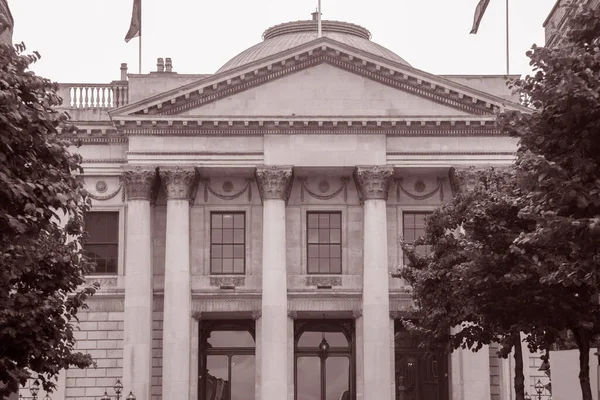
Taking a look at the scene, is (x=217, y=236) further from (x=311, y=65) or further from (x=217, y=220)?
(x=311, y=65)

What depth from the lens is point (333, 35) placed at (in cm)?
7294

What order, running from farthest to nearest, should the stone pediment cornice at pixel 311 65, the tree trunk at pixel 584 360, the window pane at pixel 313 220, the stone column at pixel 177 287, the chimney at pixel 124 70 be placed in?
1. the chimney at pixel 124 70
2. the window pane at pixel 313 220
3. the stone pediment cornice at pixel 311 65
4. the stone column at pixel 177 287
5. the tree trunk at pixel 584 360

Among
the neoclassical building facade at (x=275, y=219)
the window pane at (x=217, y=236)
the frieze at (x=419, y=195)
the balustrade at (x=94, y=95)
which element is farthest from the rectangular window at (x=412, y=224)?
the balustrade at (x=94, y=95)

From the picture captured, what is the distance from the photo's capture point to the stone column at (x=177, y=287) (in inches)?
2015

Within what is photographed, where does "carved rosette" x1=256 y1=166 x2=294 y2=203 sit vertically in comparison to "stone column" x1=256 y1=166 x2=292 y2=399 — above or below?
above

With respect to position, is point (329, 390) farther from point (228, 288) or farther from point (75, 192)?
point (75, 192)

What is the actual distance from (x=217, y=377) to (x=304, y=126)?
38.2 feet

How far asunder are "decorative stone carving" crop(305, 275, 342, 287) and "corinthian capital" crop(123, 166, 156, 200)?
782 cm

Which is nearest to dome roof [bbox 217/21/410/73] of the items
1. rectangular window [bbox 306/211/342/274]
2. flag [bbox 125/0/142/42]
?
flag [bbox 125/0/142/42]

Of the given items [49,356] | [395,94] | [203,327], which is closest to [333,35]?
[395,94]

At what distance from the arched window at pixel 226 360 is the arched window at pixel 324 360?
212cm

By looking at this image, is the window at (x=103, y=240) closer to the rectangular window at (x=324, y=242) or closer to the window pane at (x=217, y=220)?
the window pane at (x=217, y=220)

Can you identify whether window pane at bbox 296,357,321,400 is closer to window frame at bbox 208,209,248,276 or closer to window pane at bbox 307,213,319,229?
window frame at bbox 208,209,248,276

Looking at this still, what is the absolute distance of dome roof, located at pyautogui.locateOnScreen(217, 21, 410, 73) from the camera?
71.1 metres
